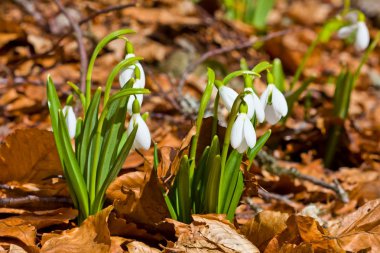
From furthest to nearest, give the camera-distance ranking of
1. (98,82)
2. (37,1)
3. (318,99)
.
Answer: (37,1)
(318,99)
(98,82)

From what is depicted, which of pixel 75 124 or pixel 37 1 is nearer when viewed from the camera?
pixel 75 124

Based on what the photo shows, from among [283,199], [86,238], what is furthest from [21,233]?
[283,199]

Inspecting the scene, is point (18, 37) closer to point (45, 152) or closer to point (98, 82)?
point (98, 82)

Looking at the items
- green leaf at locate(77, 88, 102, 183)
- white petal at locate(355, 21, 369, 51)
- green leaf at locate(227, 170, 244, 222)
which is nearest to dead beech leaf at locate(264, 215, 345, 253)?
green leaf at locate(227, 170, 244, 222)

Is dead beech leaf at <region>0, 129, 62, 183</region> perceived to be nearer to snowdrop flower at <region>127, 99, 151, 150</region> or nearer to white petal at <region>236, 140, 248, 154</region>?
snowdrop flower at <region>127, 99, 151, 150</region>

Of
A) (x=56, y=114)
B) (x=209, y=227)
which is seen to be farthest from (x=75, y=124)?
(x=209, y=227)

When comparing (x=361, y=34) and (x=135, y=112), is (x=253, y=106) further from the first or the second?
A: (x=361, y=34)
